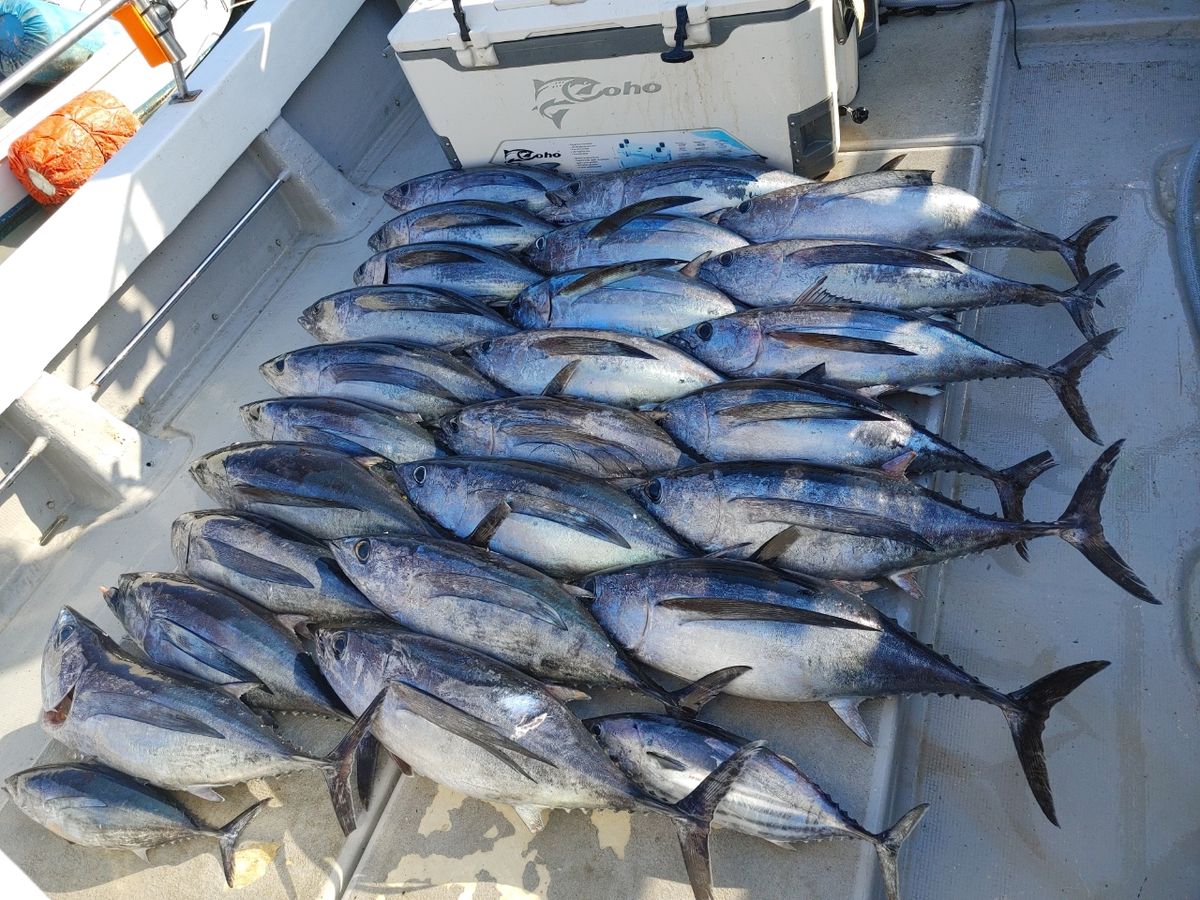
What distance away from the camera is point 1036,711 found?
181 centimetres

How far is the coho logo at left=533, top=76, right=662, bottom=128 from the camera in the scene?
3053mm

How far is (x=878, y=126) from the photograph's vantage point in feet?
11.5

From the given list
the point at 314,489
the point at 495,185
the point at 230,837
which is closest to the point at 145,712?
the point at 230,837

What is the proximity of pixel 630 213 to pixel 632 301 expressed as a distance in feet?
1.50

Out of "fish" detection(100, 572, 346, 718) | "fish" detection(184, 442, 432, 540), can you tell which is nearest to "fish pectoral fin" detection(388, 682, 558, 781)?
"fish" detection(100, 572, 346, 718)

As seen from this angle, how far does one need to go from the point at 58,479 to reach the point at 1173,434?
3952 millimetres

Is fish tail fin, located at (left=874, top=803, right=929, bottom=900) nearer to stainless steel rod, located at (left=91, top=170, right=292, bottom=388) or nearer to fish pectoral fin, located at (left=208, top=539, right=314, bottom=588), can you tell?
fish pectoral fin, located at (left=208, top=539, right=314, bottom=588)

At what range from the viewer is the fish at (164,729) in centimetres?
207

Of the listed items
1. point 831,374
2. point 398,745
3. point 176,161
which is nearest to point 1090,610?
point 831,374

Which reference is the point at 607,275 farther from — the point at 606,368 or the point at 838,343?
the point at 838,343

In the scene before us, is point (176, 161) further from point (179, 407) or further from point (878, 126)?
point (878, 126)

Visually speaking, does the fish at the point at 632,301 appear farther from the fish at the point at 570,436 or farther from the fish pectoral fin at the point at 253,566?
the fish pectoral fin at the point at 253,566

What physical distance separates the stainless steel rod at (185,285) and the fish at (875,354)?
8.02ft

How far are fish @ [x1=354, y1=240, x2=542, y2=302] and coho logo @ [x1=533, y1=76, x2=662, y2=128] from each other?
0.61 m
